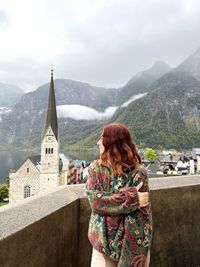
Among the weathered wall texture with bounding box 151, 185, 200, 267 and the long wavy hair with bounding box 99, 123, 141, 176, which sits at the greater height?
the long wavy hair with bounding box 99, 123, 141, 176

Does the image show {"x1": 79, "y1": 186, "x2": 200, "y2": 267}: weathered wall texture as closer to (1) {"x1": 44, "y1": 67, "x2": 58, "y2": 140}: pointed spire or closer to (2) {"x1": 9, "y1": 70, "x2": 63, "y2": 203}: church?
(2) {"x1": 9, "y1": 70, "x2": 63, "y2": 203}: church

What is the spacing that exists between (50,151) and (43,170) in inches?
107

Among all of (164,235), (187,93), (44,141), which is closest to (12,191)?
(44,141)

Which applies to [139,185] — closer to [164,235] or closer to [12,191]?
[164,235]

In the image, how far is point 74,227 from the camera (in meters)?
2.54

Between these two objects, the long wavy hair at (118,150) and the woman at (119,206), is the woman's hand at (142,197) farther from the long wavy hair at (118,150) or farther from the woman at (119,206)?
the long wavy hair at (118,150)

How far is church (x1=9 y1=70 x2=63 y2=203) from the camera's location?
A: 4025cm

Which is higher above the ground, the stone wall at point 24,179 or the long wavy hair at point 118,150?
the long wavy hair at point 118,150

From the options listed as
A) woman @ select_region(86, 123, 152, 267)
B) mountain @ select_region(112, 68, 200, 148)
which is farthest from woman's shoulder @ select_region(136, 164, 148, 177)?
mountain @ select_region(112, 68, 200, 148)

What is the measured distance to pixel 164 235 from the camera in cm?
299

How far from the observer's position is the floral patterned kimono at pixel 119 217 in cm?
174

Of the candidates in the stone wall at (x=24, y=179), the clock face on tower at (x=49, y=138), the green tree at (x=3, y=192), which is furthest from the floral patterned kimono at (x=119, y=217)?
the green tree at (x=3, y=192)

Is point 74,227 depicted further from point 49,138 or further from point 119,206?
point 49,138

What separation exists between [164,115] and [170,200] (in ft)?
584
